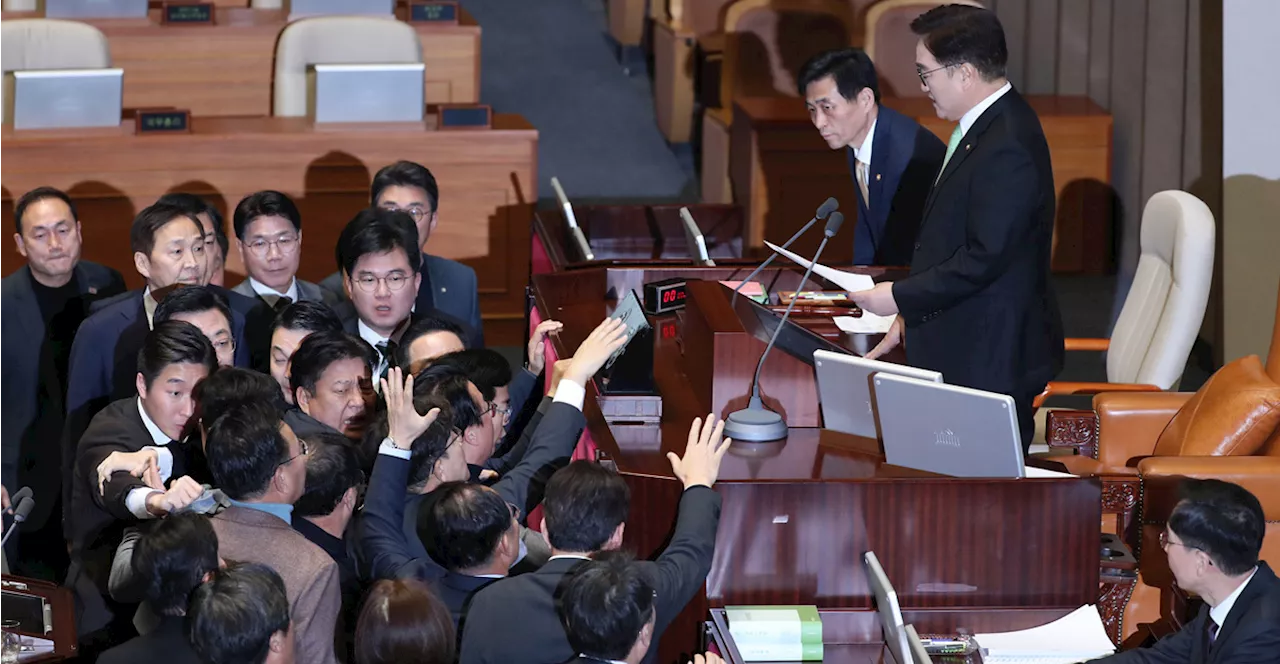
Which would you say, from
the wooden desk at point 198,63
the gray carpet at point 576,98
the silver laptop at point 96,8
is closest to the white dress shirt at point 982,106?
the wooden desk at point 198,63

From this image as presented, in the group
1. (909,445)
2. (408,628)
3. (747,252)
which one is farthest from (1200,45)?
(408,628)

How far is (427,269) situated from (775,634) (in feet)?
5.28

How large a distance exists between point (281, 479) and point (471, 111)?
355 cm

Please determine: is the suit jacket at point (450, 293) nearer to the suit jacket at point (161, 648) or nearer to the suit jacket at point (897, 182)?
the suit jacket at point (897, 182)

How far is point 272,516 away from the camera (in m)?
2.63

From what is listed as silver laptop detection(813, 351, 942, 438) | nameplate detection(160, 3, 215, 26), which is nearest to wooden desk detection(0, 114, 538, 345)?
nameplate detection(160, 3, 215, 26)

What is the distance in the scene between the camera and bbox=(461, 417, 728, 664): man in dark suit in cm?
245

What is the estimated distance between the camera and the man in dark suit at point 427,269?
400cm

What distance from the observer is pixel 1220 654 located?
2785 mm

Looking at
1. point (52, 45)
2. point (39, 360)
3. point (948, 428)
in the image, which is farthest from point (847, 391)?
point (52, 45)

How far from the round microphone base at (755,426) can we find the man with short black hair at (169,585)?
1041mm

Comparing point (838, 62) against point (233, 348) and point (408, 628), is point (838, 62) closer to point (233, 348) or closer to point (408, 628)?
point (233, 348)

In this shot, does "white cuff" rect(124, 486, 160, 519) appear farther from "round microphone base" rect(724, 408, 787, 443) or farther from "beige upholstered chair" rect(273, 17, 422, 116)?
"beige upholstered chair" rect(273, 17, 422, 116)

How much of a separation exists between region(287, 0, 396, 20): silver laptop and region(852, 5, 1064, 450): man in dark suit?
13.1ft
